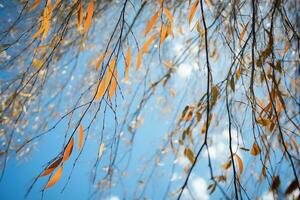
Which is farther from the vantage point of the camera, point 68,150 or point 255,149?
point 255,149

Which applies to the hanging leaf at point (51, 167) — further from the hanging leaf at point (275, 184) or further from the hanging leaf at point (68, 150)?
the hanging leaf at point (275, 184)

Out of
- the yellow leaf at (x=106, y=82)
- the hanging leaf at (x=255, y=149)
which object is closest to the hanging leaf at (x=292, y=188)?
the hanging leaf at (x=255, y=149)

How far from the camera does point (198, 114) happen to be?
114 centimetres

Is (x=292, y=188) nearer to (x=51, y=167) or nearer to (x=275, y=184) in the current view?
(x=275, y=184)

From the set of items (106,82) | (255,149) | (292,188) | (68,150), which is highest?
(106,82)

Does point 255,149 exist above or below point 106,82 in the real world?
below

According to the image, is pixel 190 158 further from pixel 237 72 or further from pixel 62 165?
pixel 62 165

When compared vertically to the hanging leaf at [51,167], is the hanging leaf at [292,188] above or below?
below

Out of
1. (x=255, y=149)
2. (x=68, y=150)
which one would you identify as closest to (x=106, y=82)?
(x=68, y=150)

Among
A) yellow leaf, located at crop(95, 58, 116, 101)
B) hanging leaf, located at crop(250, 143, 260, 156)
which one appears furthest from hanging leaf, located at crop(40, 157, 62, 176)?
hanging leaf, located at crop(250, 143, 260, 156)

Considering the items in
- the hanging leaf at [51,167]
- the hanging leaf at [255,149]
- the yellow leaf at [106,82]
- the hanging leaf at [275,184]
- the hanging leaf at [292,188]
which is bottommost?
the hanging leaf at [292,188]

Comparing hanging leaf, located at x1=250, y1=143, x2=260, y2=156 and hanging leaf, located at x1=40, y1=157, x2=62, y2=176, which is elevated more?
hanging leaf, located at x1=40, y1=157, x2=62, y2=176

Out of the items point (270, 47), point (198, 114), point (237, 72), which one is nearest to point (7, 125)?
point (198, 114)

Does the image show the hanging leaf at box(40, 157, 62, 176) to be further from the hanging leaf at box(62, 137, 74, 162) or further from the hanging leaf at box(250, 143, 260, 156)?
the hanging leaf at box(250, 143, 260, 156)
